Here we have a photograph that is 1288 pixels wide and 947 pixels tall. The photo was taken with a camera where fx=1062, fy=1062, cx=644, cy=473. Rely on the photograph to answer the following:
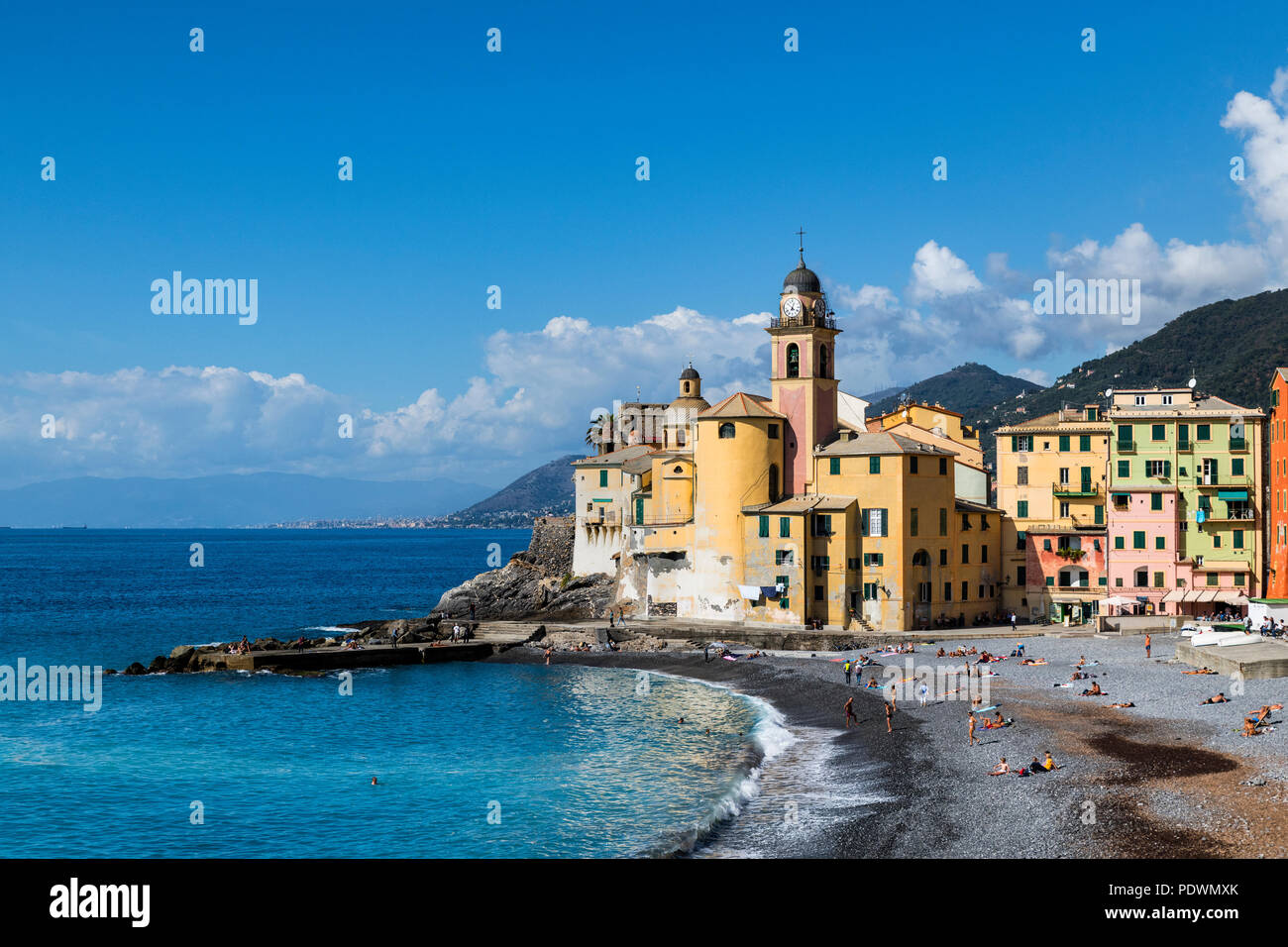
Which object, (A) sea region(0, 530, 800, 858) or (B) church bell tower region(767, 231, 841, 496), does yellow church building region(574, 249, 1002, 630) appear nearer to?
(B) church bell tower region(767, 231, 841, 496)

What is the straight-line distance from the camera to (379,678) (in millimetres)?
63969

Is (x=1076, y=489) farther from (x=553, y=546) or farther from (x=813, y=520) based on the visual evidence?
(x=553, y=546)

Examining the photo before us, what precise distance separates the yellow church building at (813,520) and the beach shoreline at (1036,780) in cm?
1467

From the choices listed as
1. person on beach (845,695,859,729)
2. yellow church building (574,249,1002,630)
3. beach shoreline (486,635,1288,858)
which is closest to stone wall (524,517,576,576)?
yellow church building (574,249,1002,630)

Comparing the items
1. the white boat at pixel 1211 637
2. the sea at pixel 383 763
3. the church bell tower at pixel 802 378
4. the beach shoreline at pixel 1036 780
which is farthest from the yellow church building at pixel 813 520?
the white boat at pixel 1211 637

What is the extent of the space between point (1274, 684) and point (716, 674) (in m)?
27.0

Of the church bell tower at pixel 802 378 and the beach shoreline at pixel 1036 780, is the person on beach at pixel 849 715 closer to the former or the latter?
the beach shoreline at pixel 1036 780

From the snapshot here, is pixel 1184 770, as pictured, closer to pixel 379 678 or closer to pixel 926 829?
pixel 926 829

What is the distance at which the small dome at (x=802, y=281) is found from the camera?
6856cm

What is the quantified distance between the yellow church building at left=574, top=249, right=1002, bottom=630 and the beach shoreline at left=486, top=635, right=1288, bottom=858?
14.7 metres

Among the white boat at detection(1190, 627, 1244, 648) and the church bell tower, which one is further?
the church bell tower

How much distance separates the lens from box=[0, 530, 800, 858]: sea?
31797 millimetres

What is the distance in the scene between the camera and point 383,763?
4228cm
